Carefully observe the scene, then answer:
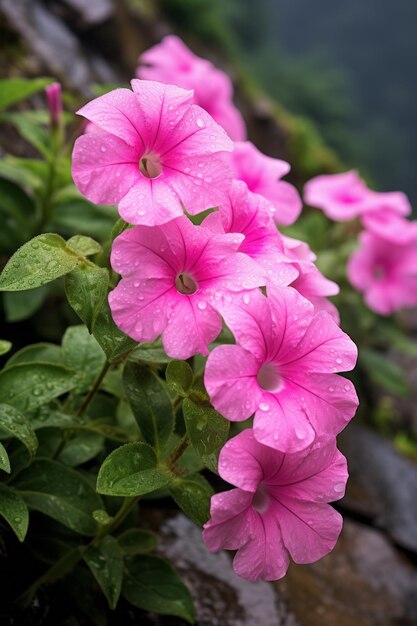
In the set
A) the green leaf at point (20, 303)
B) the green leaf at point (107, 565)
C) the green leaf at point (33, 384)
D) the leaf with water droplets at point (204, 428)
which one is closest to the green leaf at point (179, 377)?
the leaf with water droplets at point (204, 428)

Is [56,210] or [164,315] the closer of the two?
[164,315]

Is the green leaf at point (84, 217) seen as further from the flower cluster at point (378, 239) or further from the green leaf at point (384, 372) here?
the green leaf at point (384, 372)

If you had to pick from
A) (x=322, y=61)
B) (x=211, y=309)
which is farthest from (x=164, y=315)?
(x=322, y=61)

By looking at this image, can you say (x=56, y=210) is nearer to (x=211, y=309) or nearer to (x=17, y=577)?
(x=17, y=577)

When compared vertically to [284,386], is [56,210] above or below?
below

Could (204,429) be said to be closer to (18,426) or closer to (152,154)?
(18,426)

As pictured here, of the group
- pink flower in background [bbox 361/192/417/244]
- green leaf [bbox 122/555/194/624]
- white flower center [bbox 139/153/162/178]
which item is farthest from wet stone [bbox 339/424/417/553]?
white flower center [bbox 139/153/162/178]

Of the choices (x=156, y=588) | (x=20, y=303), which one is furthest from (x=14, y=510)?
(x=20, y=303)
